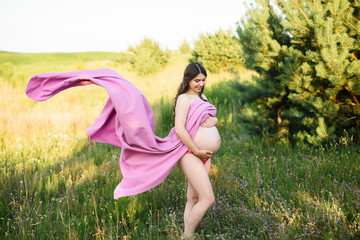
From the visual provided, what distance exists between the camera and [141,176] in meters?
2.62

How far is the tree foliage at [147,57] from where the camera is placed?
806 inches

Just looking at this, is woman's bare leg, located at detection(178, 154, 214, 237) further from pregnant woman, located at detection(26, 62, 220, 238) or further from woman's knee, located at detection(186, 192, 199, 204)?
woman's knee, located at detection(186, 192, 199, 204)

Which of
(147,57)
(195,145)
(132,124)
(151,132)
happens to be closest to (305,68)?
(195,145)

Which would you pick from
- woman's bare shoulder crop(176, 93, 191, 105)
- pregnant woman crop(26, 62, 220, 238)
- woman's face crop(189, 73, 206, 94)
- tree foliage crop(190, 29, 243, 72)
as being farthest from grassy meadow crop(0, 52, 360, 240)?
tree foliage crop(190, 29, 243, 72)

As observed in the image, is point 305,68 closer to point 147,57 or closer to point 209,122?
point 209,122

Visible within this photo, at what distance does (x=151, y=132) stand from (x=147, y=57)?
1887 cm

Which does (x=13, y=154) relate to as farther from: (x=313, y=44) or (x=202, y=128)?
(x=313, y=44)

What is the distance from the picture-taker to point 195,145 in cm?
258

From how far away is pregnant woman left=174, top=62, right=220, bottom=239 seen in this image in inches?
99.0

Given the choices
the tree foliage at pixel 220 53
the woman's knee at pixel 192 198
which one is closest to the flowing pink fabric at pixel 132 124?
the woman's knee at pixel 192 198

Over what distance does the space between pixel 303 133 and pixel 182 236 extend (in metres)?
3.18

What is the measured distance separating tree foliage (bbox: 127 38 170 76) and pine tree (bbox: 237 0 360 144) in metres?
15.6

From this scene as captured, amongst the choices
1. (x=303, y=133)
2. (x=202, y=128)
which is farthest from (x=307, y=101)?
(x=202, y=128)

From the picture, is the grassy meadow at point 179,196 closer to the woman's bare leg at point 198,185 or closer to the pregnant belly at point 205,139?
the woman's bare leg at point 198,185
